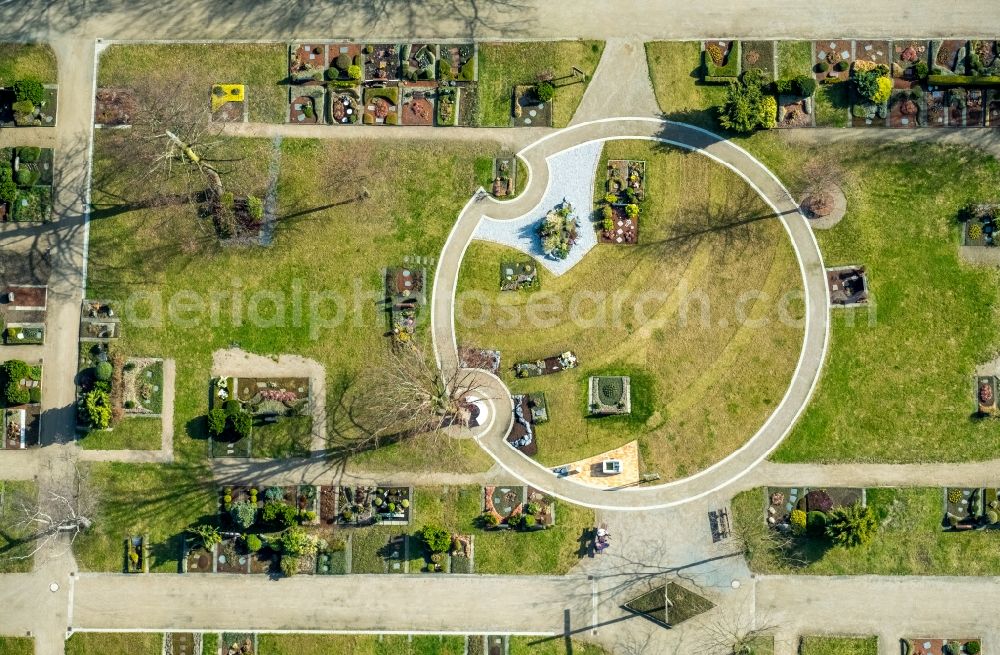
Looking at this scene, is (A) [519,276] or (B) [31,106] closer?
(A) [519,276]

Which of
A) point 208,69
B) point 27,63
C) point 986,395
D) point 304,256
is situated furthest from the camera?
point 27,63

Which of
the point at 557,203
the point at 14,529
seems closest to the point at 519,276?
the point at 557,203

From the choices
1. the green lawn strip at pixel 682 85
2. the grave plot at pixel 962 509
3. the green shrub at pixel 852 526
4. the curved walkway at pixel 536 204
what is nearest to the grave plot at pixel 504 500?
the curved walkway at pixel 536 204

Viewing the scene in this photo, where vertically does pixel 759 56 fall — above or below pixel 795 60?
above

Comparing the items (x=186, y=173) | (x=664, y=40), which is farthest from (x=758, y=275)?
(x=186, y=173)

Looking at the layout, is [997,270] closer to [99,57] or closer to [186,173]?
[186,173]

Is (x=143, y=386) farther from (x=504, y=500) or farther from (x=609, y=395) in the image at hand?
(x=609, y=395)
